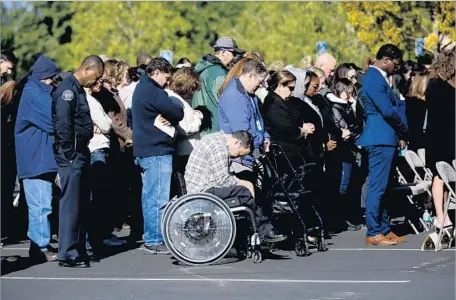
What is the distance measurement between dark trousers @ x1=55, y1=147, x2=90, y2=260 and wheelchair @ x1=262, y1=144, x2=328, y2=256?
2.11m

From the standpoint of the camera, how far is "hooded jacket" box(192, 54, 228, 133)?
623 inches

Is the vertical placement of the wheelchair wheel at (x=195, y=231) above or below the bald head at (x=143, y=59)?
below

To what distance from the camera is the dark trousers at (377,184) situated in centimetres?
1562

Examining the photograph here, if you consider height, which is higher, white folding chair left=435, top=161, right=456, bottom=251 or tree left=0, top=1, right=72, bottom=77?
tree left=0, top=1, right=72, bottom=77

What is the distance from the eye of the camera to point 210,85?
15953mm

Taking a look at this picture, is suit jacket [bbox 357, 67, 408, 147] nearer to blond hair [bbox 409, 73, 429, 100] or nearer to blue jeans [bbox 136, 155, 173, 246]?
blue jeans [bbox 136, 155, 173, 246]

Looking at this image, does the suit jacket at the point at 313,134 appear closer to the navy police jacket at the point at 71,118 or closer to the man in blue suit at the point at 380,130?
the man in blue suit at the point at 380,130

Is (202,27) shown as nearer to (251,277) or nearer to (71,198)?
(71,198)

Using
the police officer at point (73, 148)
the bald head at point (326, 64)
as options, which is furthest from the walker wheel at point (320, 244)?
the bald head at point (326, 64)

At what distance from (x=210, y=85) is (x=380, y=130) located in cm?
203

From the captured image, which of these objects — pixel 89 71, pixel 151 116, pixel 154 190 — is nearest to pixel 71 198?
pixel 89 71

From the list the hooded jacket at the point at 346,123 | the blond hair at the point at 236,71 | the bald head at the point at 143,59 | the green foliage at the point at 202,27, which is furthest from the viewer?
the green foliage at the point at 202,27

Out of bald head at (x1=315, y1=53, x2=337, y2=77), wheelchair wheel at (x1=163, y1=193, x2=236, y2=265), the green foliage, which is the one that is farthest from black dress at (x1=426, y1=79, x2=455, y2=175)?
the green foliage

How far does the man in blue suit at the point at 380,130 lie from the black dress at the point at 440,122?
34 cm
